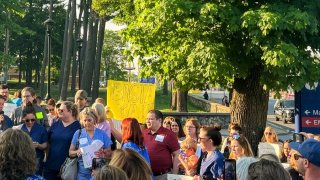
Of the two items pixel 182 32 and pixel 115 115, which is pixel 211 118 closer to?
pixel 115 115

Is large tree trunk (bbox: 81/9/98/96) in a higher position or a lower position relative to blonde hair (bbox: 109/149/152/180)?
higher

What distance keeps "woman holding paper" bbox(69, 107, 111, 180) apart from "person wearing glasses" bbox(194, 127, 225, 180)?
135 centimetres

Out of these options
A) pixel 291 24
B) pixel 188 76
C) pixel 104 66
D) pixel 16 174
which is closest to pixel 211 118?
pixel 188 76

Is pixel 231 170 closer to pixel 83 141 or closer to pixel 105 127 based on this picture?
pixel 83 141

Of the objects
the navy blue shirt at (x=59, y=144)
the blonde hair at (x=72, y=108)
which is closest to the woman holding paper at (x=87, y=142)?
the navy blue shirt at (x=59, y=144)

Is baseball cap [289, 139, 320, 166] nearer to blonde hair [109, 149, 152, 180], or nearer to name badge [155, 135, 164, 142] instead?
blonde hair [109, 149, 152, 180]

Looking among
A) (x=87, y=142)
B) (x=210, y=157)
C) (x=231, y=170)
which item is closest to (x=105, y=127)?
(x=87, y=142)

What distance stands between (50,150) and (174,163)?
1718mm

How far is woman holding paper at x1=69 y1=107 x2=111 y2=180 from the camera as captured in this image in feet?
22.3

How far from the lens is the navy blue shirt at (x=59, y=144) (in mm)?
7281

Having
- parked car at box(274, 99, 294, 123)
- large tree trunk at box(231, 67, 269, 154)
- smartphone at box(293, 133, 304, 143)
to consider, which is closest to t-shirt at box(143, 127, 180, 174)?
smartphone at box(293, 133, 304, 143)

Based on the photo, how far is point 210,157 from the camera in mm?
6059

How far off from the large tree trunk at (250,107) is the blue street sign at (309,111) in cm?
109

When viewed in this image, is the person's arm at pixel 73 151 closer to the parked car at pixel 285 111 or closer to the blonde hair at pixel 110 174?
the blonde hair at pixel 110 174
